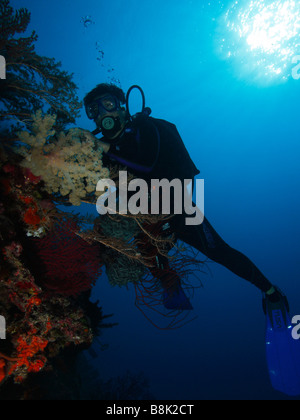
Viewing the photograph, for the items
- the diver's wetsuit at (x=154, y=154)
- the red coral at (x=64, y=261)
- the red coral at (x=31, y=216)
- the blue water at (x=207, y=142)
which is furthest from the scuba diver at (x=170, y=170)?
the blue water at (x=207, y=142)

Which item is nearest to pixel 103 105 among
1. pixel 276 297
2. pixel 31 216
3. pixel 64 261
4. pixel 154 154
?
pixel 154 154

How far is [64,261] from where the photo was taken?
3090 millimetres

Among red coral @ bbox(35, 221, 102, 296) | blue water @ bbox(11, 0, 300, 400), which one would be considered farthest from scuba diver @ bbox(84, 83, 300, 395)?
blue water @ bbox(11, 0, 300, 400)

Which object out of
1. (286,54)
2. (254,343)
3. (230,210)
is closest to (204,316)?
(254,343)

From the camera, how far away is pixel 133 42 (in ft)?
94.9

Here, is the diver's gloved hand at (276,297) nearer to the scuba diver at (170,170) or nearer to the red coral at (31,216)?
the scuba diver at (170,170)

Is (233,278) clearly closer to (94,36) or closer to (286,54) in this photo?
(286,54)

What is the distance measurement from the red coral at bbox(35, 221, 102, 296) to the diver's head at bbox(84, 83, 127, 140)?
2.03 metres

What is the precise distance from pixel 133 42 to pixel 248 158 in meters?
44.8

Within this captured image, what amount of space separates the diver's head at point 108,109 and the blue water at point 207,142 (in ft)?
68.3

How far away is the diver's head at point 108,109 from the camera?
402cm

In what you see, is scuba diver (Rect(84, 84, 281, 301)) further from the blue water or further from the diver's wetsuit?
the blue water

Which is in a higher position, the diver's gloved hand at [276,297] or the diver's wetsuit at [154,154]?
the diver's wetsuit at [154,154]

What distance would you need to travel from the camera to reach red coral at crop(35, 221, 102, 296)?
295cm
